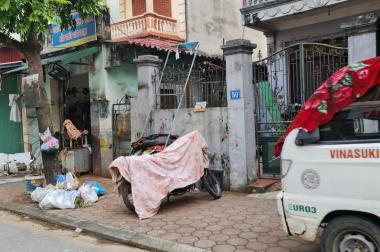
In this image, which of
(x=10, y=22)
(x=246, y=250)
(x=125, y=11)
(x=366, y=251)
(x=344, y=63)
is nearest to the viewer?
(x=366, y=251)

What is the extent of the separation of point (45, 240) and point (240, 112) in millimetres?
3949

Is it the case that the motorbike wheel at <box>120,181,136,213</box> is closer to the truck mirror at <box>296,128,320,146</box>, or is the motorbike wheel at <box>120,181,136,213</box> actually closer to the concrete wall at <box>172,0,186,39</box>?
the truck mirror at <box>296,128,320,146</box>

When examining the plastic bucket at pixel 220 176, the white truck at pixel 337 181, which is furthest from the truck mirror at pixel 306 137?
the plastic bucket at pixel 220 176

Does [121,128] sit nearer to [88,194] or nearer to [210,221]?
[88,194]

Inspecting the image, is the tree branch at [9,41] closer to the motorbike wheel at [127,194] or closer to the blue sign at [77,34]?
the blue sign at [77,34]

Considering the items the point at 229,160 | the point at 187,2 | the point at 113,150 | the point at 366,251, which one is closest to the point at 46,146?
the point at 113,150

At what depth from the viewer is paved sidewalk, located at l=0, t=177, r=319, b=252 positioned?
5.09 m

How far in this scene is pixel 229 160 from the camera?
8.03 meters

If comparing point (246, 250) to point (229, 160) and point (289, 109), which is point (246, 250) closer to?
point (229, 160)

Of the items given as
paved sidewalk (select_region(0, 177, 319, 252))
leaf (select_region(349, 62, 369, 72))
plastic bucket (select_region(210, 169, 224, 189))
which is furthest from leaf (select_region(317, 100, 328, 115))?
plastic bucket (select_region(210, 169, 224, 189))

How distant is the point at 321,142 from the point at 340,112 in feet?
1.12

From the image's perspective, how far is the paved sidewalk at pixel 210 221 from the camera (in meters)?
5.09

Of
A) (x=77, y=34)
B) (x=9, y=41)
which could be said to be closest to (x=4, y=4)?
(x=9, y=41)

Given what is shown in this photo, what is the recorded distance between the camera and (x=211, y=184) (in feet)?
25.1
